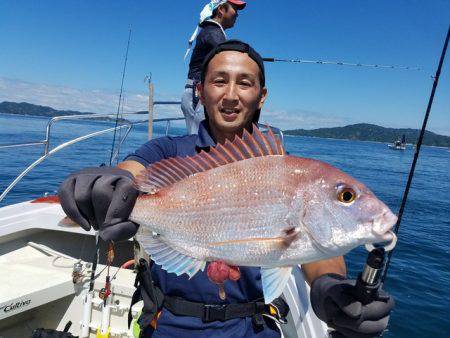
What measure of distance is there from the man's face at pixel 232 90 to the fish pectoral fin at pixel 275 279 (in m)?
1.18

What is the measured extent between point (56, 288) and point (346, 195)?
3395 mm

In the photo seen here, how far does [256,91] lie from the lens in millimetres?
2549

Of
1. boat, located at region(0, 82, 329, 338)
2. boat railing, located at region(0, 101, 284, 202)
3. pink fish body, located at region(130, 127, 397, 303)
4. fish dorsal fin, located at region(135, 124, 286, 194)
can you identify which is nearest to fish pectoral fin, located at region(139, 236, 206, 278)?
pink fish body, located at region(130, 127, 397, 303)

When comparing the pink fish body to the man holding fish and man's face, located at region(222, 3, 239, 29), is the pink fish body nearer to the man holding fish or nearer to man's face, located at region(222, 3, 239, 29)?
the man holding fish

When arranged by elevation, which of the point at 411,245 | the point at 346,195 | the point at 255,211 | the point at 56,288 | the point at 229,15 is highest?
the point at 229,15

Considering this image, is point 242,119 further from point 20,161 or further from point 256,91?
point 20,161

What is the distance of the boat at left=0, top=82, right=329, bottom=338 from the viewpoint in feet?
11.2

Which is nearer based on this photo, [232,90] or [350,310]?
[350,310]

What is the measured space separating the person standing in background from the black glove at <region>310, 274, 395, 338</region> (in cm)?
339

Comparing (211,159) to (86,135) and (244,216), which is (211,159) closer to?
(244,216)

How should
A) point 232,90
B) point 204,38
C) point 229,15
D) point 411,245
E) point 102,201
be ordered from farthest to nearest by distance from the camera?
point 411,245, point 229,15, point 204,38, point 232,90, point 102,201

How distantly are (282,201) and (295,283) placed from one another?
7.01 feet

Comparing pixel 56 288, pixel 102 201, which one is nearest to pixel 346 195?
pixel 102 201

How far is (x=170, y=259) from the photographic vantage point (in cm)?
190
